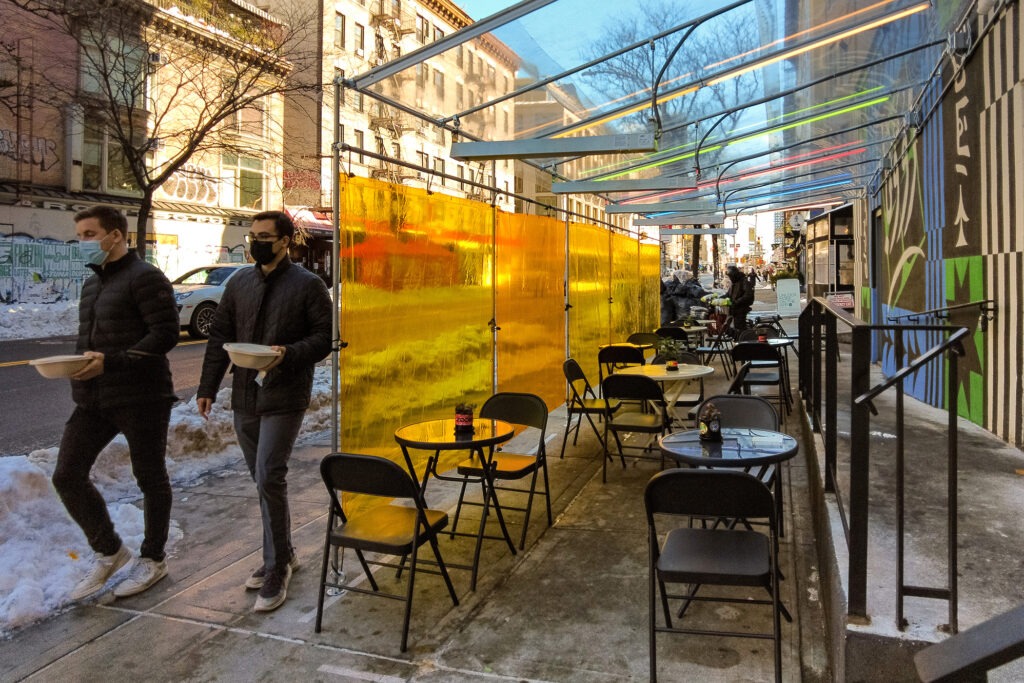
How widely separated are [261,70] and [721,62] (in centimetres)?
748

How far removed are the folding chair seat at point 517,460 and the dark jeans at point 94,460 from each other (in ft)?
5.65

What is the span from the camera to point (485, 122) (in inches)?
265

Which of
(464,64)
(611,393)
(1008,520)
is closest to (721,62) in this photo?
(464,64)

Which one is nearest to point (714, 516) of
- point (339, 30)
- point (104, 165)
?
point (104, 165)

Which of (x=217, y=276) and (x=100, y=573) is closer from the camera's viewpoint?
(x=100, y=573)

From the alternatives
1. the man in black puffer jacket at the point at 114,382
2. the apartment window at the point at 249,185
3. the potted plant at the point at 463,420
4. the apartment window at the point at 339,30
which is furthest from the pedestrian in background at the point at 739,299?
the apartment window at the point at 339,30

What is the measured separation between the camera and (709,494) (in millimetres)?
2959

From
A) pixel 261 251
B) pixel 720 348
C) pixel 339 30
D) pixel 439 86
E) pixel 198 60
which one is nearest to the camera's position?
pixel 261 251

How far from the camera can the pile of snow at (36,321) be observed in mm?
16933

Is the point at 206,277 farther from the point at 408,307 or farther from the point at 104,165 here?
the point at 408,307

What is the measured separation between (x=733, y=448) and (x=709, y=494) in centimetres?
101

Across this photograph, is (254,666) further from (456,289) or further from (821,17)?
(821,17)

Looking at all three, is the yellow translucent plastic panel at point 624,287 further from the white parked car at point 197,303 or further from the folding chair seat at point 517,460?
the white parked car at point 197,303

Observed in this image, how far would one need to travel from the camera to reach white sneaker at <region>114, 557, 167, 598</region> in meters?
3.85
